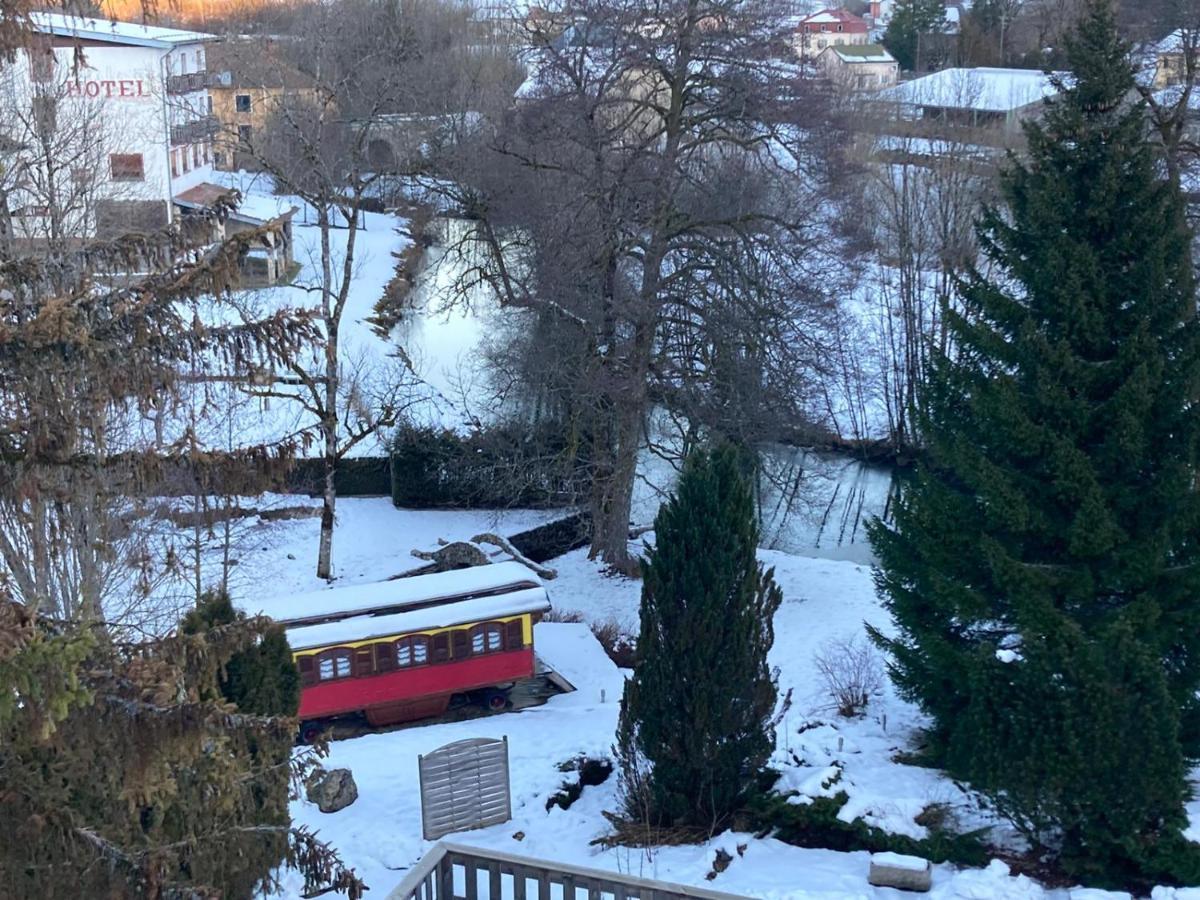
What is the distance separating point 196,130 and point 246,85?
4529 mm

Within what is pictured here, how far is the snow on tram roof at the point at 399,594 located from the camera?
1448 cm

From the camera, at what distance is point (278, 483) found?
253 inches

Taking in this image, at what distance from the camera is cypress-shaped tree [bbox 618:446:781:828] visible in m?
10.5

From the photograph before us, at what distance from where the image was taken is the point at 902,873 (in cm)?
945

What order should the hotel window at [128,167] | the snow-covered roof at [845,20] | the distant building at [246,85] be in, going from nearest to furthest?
the distant building at [246,85]
the hotel window at [128,167]
the snow-covered roof at [845,20]

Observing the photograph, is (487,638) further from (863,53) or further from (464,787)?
(863,53)

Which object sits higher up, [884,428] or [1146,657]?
[1146,657]

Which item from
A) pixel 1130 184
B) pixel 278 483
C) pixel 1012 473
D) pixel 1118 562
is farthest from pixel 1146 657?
pixel 278 483

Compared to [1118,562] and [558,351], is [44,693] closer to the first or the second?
[1118,562]

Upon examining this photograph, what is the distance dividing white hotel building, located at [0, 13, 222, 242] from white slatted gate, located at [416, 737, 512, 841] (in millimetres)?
9264

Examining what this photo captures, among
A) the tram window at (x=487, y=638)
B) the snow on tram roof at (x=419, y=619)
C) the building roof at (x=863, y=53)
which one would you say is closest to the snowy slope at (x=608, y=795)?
the tram window at (x=487, y=638)

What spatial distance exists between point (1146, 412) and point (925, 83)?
108ft

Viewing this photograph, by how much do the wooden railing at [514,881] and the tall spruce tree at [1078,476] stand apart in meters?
3.24

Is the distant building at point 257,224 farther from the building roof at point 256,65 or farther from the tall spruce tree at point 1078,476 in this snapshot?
the tall spruce tree at point 1078,476
